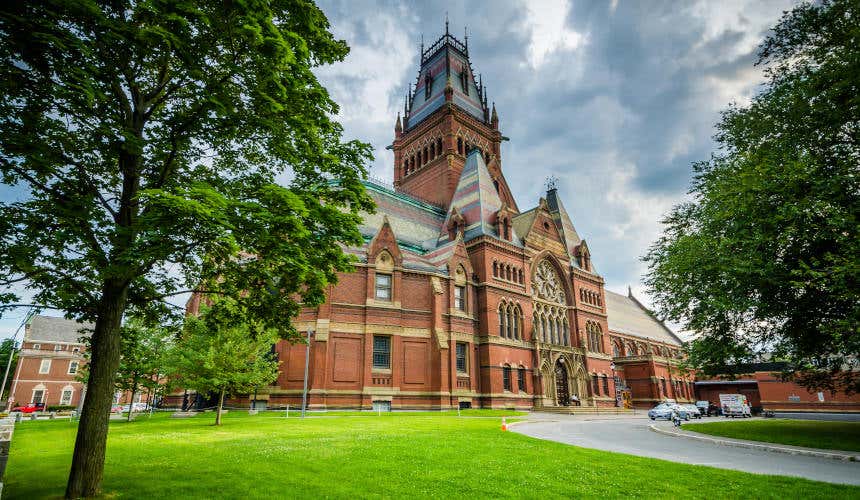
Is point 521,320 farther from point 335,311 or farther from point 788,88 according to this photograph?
point 788,88

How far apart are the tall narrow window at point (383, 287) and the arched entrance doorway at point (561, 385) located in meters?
19.3

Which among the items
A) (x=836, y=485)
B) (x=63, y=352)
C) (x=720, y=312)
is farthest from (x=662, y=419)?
(x=63, y=352)

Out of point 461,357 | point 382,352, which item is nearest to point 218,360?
point 382,352

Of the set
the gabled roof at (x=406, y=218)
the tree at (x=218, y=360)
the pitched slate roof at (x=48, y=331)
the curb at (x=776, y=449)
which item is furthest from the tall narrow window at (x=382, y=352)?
the pitched slate roof at (x=48, y=331)

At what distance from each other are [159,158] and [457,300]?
30164mm

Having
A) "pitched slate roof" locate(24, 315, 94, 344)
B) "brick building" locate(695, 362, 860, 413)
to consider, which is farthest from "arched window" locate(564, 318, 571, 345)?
"pitched slate roof" locate(24, 315, 94, 344)

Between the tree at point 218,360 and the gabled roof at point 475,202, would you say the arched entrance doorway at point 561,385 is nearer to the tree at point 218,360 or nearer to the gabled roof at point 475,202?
the gabled roof at point 475,202

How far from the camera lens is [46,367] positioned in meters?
69.9

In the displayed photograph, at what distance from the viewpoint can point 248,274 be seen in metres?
9.75

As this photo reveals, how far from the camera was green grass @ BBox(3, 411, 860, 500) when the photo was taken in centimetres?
804

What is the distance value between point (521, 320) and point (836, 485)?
32605 millimetres

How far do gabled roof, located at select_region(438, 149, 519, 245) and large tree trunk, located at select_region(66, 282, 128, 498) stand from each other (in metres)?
33.3

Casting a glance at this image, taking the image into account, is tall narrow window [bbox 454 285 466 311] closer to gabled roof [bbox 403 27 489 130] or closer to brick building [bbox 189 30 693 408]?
brick building [bbox 189 30 693 408]

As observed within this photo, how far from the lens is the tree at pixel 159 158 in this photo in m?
6.69
